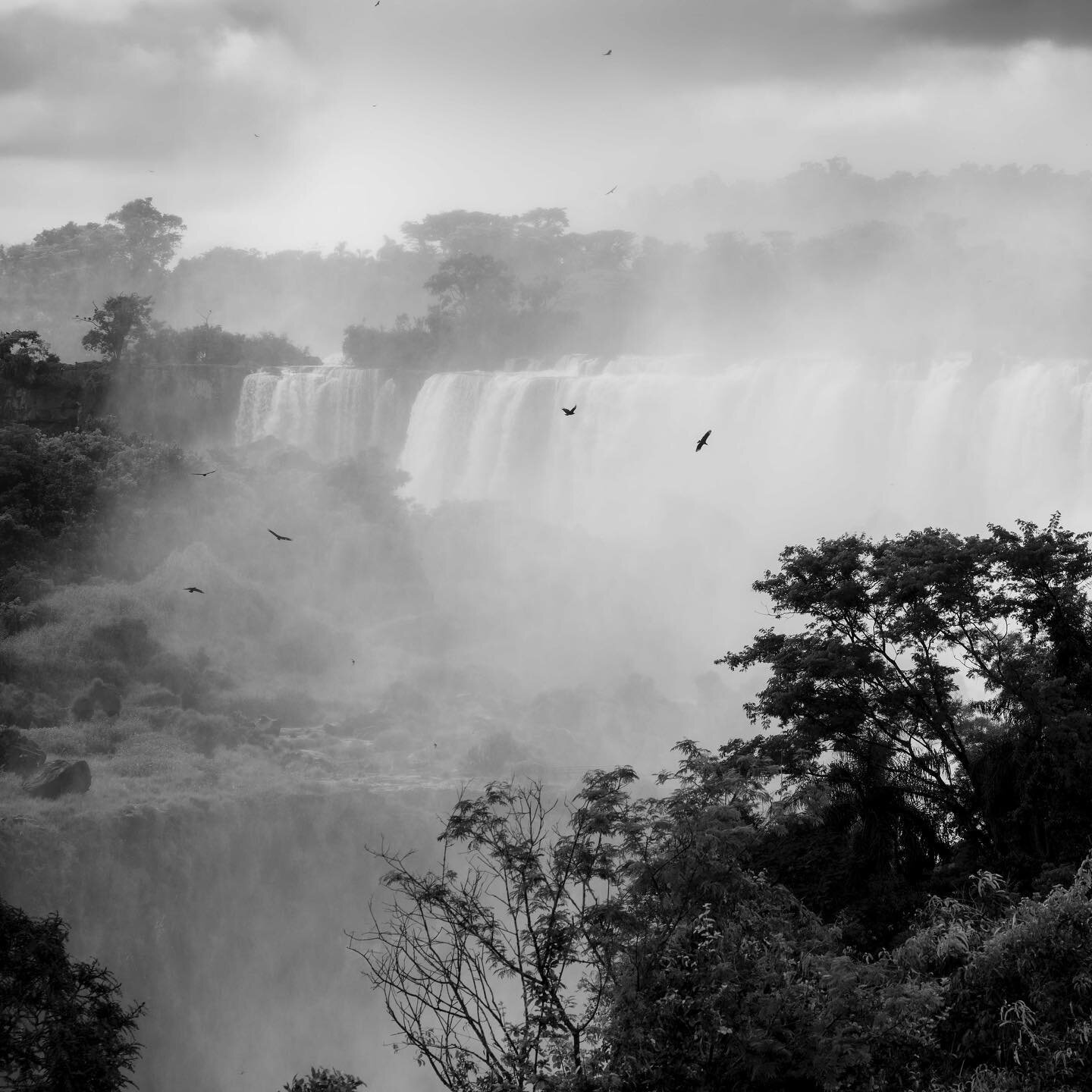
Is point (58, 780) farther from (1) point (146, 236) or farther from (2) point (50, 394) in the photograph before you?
(1) point (146, 236)

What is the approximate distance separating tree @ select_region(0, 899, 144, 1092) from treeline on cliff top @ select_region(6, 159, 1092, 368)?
107 ft

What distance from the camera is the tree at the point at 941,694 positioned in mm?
9742

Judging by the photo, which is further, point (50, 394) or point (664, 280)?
Result: point (664, 280)

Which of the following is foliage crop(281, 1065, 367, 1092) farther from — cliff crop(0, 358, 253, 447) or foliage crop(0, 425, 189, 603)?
cliff crop(0, 358, 253, 447)

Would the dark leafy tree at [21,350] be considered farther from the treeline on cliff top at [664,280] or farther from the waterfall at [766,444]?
the waterfall at [766,444]

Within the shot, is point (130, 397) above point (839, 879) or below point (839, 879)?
above

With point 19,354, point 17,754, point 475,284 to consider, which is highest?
point 475,284

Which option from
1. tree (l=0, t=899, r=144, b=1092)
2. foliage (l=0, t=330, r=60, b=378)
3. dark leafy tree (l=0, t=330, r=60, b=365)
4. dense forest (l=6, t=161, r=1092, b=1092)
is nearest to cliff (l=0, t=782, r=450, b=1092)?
dense forest (l=6, t=161, r=1092, b=1092)

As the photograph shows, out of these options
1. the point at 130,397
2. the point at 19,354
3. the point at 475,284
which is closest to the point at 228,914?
the point at 19,354

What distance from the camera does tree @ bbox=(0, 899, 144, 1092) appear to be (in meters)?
7.97

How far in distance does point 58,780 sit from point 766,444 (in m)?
22.4

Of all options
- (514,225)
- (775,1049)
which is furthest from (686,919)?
(514,225)

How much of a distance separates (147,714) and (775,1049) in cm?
2142

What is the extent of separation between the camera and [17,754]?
2192 centimetres
